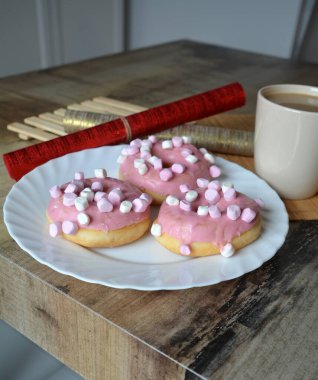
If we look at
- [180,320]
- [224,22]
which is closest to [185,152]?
[180,320]

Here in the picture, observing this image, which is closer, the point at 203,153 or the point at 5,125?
the point at 203,153

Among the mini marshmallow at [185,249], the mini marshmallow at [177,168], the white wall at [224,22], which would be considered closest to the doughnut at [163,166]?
the mini marshmallow at [177,168]

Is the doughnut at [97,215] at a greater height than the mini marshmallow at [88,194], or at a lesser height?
lesser

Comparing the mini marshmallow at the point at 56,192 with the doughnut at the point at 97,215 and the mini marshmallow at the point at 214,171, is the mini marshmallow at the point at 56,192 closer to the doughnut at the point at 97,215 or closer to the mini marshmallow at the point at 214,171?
the doughnut at the point at 97,215

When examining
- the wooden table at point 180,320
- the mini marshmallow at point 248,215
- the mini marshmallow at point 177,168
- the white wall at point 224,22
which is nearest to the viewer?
the wooden table at point 180,320

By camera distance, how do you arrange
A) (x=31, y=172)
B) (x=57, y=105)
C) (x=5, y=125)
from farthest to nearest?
(x=57, y=105), (x=5, y=125), (x=31, y=172)

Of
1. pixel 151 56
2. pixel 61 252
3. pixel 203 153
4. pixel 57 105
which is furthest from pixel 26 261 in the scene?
pixel 151 56

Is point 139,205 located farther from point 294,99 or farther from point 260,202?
point 294,99

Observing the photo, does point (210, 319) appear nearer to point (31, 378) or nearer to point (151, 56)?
point (31, 378)
